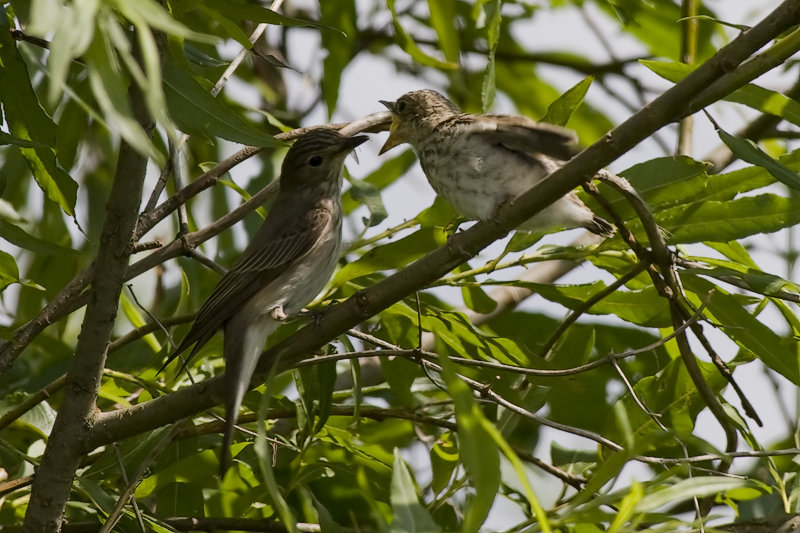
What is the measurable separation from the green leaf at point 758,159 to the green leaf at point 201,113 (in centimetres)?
121

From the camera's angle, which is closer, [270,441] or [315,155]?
[270,441]

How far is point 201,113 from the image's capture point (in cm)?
298

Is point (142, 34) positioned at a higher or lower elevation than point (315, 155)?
lower

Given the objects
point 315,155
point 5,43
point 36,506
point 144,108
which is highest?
point 315,155

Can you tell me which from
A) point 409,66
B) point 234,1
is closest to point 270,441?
point 234,1

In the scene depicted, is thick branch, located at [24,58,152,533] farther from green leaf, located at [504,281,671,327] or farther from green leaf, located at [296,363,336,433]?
green leaf, located at [504,281,671,327]

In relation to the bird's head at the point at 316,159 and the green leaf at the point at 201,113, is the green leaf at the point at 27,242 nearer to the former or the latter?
the green leaf at the point at 201,113

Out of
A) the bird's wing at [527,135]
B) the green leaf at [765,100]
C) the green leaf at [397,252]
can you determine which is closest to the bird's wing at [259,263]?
the green leaf at [397,252]

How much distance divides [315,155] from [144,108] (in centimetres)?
229

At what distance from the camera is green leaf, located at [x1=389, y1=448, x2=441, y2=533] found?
83.8 inches

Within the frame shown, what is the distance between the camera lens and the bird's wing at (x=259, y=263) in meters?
3.77

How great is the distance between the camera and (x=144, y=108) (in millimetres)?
2695

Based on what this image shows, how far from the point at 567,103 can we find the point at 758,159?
77 cm

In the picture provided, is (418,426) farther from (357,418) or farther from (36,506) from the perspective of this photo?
(36,506)
